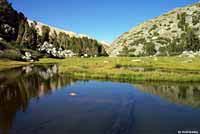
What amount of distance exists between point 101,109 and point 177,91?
21.4m

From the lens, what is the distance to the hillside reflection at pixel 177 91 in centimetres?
4790

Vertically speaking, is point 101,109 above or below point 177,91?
below

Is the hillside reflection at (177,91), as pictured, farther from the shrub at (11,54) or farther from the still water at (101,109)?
the shrub at (11,54)

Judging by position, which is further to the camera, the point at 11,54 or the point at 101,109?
the point at 11,54

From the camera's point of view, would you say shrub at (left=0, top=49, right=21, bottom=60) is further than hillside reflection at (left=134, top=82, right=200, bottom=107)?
Yes

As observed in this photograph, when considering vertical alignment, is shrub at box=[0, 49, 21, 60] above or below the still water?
above

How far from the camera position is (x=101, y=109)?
134 feet

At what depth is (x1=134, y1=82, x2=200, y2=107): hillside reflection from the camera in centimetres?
4790

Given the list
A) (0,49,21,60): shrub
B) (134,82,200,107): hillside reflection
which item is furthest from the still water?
(0,49,21,60): shrub

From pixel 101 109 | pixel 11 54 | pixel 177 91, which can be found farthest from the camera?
pixel 11 54

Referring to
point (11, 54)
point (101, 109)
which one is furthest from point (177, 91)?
point (11, 54)

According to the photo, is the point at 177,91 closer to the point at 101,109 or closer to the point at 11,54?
the point at 101,109

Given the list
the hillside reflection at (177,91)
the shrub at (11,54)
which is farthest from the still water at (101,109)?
the shrub at (11,54)

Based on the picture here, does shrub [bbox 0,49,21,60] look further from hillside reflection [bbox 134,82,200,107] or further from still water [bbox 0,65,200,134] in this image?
hillside reflection [bbox 134,82,200,107]
